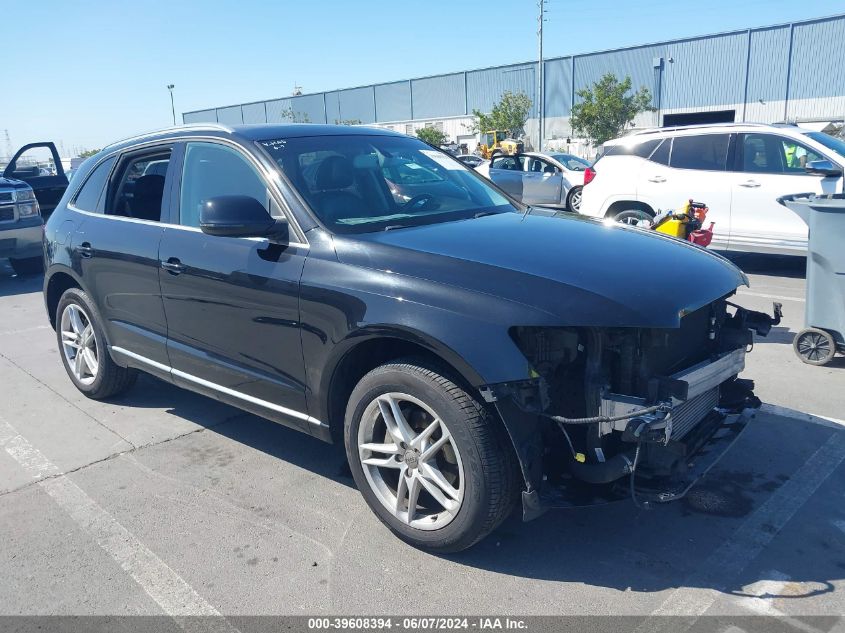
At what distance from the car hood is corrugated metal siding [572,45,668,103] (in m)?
45.3

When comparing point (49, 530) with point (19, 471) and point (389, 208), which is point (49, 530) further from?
point (389, 208)

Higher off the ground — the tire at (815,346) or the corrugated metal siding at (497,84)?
the corrugated metal siding at (497,84)

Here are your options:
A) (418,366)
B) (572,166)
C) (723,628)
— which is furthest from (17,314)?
(572,166)

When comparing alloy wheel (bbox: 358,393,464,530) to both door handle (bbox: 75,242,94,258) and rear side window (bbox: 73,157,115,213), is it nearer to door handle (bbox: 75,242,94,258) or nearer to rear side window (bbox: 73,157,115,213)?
door handle (bbox: 75,242,94,258)

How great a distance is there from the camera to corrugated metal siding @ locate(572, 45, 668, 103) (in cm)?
4453

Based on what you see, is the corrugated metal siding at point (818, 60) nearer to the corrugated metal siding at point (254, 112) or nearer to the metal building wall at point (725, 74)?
the metal building wall at point (725, 74)

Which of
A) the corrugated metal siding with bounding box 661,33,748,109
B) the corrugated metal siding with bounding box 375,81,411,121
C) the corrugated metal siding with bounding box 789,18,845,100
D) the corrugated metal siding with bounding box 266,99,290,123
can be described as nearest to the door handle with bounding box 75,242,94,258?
the corrugated metal siding with bounding box 789,18,845,100

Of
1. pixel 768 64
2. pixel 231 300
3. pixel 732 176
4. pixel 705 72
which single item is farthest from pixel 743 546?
pixel 705 72

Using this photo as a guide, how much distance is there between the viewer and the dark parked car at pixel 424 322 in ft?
8.94

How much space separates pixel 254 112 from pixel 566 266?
83772 mm

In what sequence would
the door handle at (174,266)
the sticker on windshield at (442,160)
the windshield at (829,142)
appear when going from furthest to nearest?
the windshield at (829,142) < the sticker on windshield at (442,160) < the door handle at (174,266)

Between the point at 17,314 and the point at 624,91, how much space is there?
1539 inches

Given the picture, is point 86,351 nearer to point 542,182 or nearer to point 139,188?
point 139,188

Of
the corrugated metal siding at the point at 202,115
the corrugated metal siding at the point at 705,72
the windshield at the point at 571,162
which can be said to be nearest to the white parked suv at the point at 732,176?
the windshield at the point at 571,162
